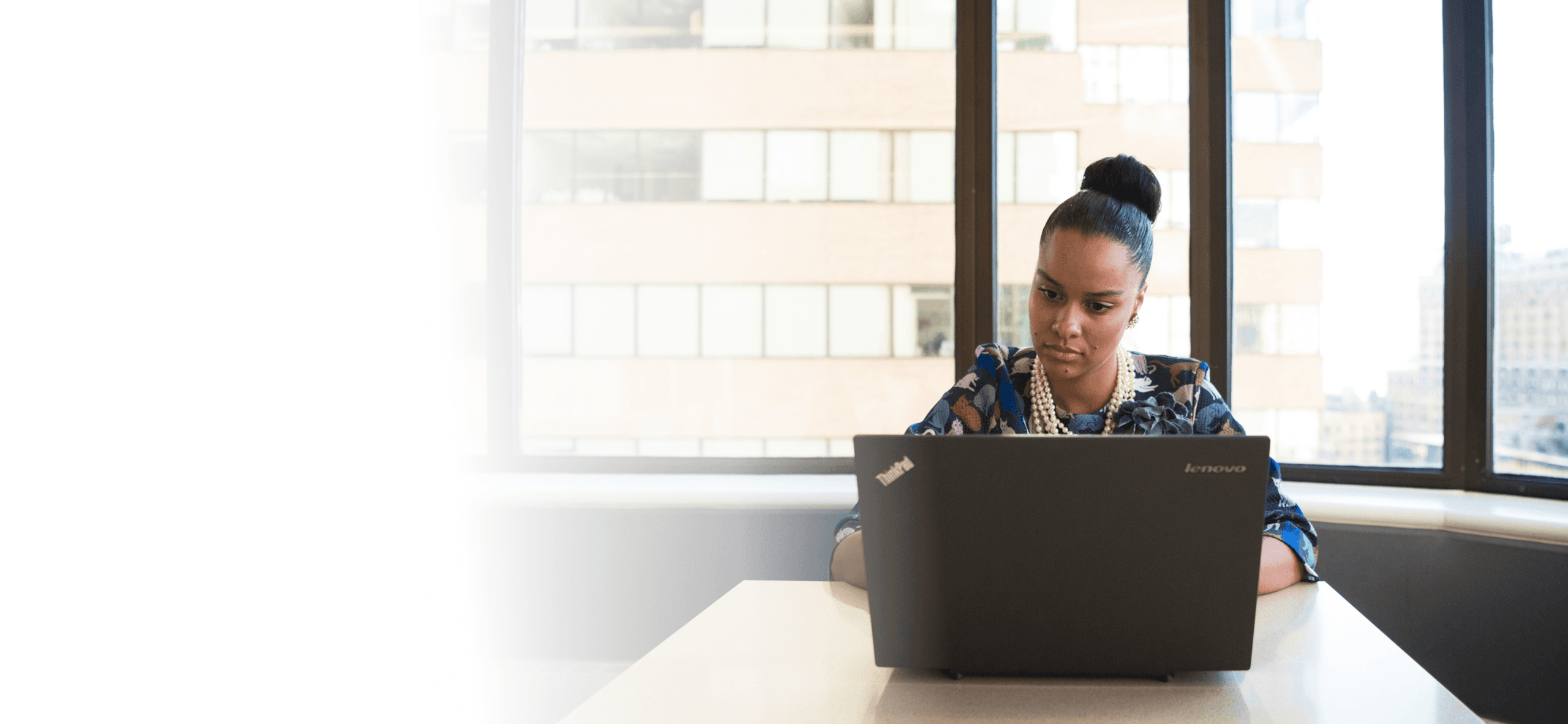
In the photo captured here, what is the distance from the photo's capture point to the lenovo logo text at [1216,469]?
0.67m

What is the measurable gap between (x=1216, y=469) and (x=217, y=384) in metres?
2.77

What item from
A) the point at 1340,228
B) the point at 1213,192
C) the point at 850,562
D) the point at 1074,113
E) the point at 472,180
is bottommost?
the point at 850,562

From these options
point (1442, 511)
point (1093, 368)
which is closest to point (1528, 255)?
point (1442, 511)

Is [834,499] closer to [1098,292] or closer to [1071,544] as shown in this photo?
[1098,292]

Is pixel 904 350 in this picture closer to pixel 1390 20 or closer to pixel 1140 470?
pixel 1390 20

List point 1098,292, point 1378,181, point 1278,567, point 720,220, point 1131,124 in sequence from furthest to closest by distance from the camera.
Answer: point 720,220 < point 1131,124 < point 1378,181 < point 1098,292 < point 1278,567

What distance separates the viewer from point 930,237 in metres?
2.95

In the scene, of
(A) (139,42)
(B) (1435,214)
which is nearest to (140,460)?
(A) (139,42)

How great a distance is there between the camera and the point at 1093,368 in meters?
1.41

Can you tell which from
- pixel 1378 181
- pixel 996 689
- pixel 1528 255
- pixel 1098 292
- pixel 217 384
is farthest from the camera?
pixel 217 384

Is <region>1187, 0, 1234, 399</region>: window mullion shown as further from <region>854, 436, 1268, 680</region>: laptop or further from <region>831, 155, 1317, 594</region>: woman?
<region>854, 436, 1268, 680</region>: laptop

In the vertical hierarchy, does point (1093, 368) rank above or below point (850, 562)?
above

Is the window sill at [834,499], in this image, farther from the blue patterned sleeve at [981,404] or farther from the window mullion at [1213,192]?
the blue patterned sleeve at [981,404]

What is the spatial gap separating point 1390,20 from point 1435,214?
0.57 m
